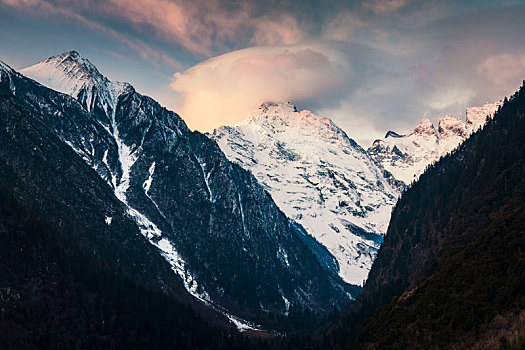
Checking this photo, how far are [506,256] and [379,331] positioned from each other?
44786 mm

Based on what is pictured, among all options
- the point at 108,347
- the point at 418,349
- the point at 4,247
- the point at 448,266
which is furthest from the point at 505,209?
the point at 4,247

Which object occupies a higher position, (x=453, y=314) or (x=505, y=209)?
(x=505, y=209)

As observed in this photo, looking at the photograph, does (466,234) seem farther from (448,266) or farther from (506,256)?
(506,256)

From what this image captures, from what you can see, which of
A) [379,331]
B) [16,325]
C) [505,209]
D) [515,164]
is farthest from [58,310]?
[515,164]

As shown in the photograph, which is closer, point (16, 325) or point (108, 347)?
point (16, 325)

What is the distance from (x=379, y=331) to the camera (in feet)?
503

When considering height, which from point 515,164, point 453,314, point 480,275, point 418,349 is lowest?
point 418,349

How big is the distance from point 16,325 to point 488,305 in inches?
6082

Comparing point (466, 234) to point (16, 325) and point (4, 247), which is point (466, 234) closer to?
point (16, 325)

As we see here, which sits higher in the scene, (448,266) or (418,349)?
(448,266)

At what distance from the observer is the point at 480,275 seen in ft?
437

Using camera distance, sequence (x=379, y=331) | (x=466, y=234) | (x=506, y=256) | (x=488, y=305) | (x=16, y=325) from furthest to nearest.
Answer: (x=466, y=234)
(x=16, y=325)
(x=379, y=331)
(x=506, y=256)
(x=488, y=305)

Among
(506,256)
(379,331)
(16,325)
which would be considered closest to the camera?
(506,256)

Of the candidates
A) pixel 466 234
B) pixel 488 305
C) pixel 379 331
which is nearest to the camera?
pixel 488 305
